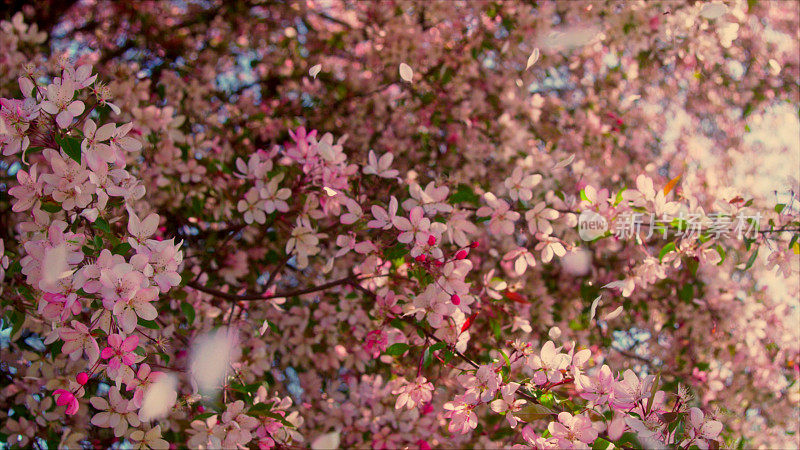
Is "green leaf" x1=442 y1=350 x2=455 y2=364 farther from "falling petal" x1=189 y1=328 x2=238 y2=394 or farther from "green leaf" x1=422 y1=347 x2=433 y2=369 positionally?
"falling petal" x1=189 y1=328 x2=238 y2=394

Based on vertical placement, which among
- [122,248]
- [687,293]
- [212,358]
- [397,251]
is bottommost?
[687,293]

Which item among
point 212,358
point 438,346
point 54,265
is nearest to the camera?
point 54,265

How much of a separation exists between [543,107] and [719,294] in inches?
55.2

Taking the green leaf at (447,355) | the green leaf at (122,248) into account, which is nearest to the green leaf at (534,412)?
the green leaf at (447,355)

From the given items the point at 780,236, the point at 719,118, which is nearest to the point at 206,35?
the point at 780,236

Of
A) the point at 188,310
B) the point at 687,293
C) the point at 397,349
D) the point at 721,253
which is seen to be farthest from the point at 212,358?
the point at 687,293

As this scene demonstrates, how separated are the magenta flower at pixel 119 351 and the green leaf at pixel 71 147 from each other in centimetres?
41

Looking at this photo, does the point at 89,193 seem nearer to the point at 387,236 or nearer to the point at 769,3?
the point at 387,236

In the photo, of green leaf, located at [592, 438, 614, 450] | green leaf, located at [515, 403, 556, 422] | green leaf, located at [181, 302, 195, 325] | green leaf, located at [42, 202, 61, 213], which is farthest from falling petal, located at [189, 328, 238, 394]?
green leaf, located at [592, 438, 614, 450]

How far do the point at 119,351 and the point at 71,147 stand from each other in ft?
1.55

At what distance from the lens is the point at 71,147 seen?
130 cm

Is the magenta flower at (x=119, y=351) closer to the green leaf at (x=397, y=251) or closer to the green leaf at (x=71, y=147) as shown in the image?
the green leaf at (x=71, y=147)

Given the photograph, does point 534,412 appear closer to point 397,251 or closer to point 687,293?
point 397,251

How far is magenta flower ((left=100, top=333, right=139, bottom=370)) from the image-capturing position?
1.25 meters
